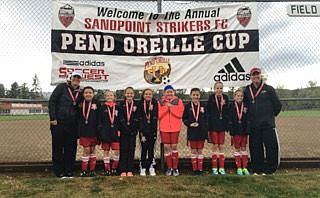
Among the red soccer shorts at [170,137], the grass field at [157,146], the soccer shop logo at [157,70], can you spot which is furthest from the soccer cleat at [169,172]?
the grass field at [157,146]

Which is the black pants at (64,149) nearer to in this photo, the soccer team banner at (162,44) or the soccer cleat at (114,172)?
the soccer cleat at (114,172)

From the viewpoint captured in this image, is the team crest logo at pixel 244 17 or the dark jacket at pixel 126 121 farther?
the team crest logo at pixel 244 17

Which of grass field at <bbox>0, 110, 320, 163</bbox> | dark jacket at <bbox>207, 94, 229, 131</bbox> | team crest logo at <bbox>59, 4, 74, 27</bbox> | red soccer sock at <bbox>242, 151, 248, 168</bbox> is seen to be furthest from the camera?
grass field at <bbox>0, 110, 320, 163</bbox>

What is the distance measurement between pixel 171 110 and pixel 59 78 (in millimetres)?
2432

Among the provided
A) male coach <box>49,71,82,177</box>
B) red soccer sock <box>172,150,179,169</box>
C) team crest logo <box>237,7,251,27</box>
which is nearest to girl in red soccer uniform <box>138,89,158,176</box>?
red soccer sock <box>172,150,179,169</box>

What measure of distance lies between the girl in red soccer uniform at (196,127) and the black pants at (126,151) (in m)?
1.07

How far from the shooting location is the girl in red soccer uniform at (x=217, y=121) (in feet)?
23.8

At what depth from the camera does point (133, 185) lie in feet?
20.4

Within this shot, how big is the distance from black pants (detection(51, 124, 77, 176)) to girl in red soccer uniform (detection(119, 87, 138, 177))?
882 mm

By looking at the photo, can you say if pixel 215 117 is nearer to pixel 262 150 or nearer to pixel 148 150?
pixel 262 150

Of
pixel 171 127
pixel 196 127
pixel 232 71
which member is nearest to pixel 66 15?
pixel 171 127

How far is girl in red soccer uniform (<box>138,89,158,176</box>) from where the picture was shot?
7.16m

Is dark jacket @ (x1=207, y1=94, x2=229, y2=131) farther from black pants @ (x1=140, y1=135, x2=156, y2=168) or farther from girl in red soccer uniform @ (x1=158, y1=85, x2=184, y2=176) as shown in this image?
black pants @ (x1=140, y1=135, x2=156, y2=168)

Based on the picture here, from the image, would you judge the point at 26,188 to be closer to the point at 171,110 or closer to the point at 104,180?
the point at 104,180
